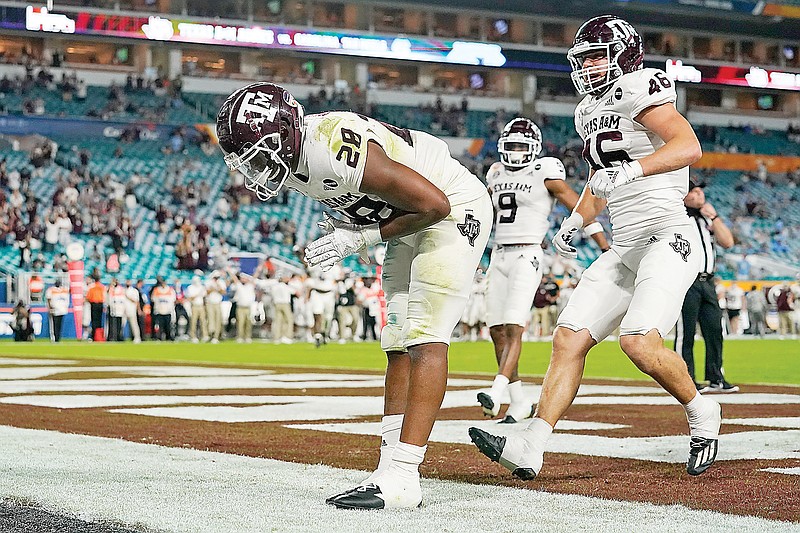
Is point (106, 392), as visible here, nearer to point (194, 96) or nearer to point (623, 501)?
point (623, 501)

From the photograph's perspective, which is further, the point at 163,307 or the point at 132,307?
the point at 163,307

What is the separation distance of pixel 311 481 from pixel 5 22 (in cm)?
3602

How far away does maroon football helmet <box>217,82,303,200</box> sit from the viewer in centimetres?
395

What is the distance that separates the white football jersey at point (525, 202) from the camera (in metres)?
8.12

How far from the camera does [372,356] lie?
17984 mm

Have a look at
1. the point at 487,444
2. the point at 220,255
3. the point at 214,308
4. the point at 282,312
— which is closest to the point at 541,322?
the point at 282,312

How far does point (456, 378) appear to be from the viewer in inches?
472

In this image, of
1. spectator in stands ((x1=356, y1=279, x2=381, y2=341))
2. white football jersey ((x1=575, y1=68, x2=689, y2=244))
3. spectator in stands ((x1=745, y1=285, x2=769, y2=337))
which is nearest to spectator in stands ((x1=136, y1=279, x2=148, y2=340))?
spectator in stands ((x1=356, y1=279, x2=381, y2=341))

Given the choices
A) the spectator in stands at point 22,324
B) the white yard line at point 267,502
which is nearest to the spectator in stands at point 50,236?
the spectator in stands at point 22,324

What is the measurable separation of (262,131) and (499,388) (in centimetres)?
390

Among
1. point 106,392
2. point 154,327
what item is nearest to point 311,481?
point 106,392

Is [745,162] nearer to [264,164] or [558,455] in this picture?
[558,455]

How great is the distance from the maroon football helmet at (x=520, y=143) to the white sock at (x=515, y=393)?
1.58 meters

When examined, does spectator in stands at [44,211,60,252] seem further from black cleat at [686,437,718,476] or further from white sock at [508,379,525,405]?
black cleat at [686,437,718,476]
